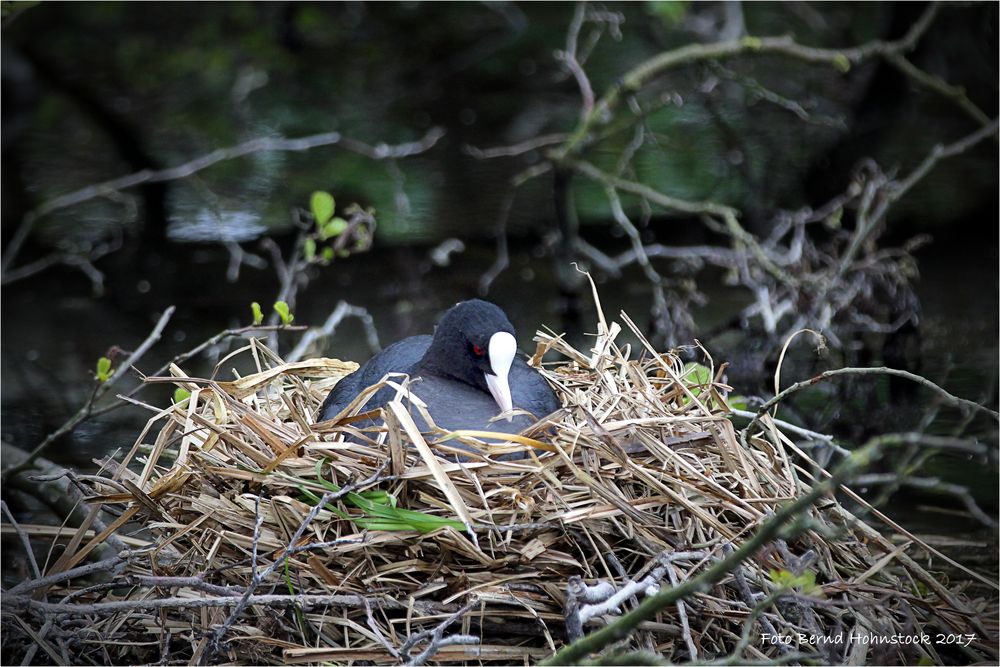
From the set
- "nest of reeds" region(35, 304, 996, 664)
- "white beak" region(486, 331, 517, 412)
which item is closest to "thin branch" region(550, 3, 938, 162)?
"white beak" region(486, 331, 517, 412)

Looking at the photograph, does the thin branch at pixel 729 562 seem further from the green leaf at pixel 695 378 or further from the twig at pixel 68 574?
the green leaf at pixel 695 378

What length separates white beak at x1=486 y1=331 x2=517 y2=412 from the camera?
8.95 feet

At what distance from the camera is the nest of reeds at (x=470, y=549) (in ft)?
7.13

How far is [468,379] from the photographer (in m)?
2.85

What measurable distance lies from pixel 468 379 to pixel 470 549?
71cm

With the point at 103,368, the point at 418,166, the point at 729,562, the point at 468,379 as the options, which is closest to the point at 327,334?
the point at 103,368

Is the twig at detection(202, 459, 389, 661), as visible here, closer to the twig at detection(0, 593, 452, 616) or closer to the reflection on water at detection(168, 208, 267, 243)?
the twig at detection(0, 593, 452, 616)

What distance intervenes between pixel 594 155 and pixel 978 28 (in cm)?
257

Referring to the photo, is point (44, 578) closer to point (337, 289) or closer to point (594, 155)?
point (337, 289)

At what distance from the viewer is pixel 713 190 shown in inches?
288

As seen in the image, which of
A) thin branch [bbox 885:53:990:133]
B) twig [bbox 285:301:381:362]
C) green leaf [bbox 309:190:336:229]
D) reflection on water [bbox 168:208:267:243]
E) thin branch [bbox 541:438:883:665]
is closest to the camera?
thin branch [bbox 541:438:883:665]

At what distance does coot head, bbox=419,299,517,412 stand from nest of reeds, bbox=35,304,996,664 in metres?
0.29

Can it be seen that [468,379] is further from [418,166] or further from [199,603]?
[418,166]

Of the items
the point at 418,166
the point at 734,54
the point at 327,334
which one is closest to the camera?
the point at 327,334
